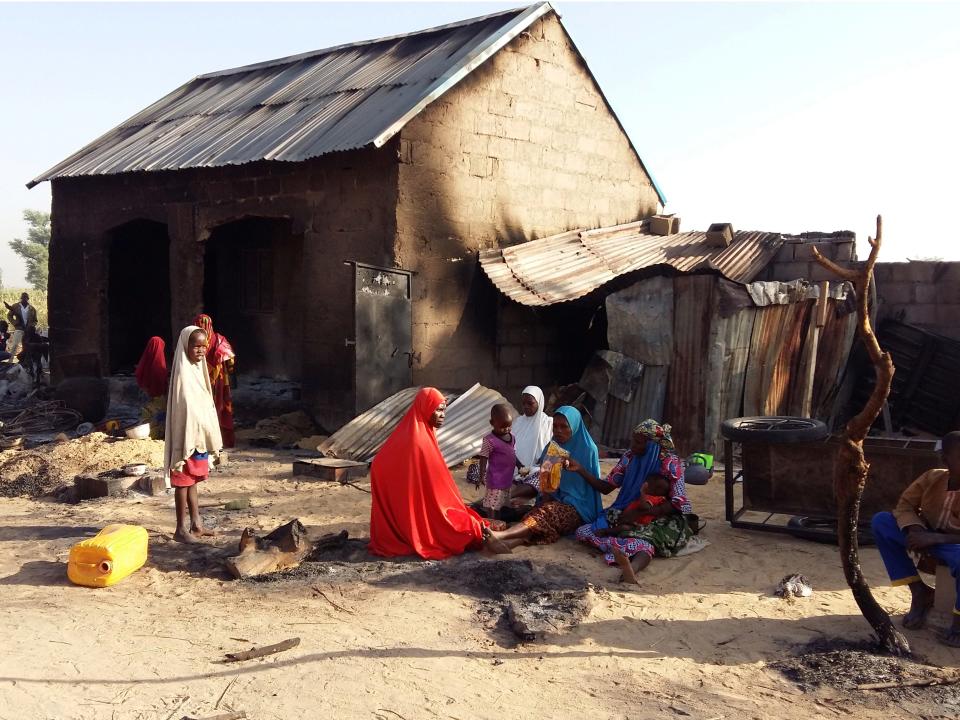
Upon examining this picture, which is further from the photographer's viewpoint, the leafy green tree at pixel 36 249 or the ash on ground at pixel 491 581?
the leafy green tree at pixel 36 249

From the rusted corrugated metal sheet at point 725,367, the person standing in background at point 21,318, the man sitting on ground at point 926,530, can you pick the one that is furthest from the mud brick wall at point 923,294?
the person standing in background at point 21,318

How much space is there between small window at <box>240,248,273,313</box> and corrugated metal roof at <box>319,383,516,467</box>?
4443 mm

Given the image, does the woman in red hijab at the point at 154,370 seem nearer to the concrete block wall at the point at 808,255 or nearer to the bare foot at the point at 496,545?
the bare foot at the point at 496,545

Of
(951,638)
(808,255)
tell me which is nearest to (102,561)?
(951,638)

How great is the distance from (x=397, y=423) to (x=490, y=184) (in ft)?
11.3

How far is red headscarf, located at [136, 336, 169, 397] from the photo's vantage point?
835cm

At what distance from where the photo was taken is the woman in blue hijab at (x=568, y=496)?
5961 mm

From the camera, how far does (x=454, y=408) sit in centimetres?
927

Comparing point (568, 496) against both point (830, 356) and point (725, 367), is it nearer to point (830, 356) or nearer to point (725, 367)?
point (725, 367)

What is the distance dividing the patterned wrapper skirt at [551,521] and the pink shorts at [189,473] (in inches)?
93.8

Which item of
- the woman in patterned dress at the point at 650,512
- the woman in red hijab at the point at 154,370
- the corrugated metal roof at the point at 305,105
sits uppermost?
the corrugated metal roof at the point at 305,105

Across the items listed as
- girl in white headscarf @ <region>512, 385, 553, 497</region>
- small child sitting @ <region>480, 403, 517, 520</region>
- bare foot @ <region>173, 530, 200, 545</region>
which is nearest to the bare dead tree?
small child sitting @ <region>480, 403, 517, 520</region>

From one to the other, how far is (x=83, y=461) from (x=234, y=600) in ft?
14.2

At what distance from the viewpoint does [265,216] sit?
10828 mm
